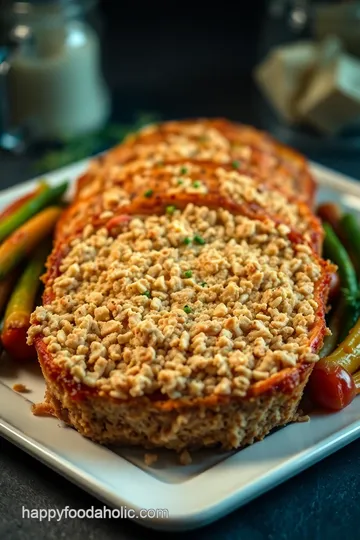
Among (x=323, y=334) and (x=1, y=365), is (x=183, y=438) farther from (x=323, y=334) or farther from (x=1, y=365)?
(x=1, y=365)

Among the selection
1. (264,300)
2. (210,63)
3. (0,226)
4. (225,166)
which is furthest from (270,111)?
(264,300)

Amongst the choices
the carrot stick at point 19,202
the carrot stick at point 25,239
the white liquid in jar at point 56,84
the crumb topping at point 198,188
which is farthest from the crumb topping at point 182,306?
the white liquid in jar at point 56,84

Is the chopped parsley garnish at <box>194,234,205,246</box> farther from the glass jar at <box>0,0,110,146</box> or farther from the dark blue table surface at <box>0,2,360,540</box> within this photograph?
the glass jar at <box>0,0,110,146</box>

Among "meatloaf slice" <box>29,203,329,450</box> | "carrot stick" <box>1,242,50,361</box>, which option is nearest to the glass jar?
"carrot stick" <box>1,242,50,361</box>

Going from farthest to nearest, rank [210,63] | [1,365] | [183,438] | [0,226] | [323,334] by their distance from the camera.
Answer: [210,63]
[0,226]
[1,365]
[323,334]
[183,438]

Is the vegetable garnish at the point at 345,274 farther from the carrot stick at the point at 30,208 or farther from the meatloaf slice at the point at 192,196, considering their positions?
the carrot stick at the point at 30,208

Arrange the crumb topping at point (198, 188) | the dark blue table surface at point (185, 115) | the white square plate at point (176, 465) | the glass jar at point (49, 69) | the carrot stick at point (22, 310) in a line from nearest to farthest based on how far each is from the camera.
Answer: the white square plate at point (176, 465), the dark blue table surface at point (185, 115), the carrot stick at point (22, 310), the crumb topping at point (198, 188), the glass jar at point (49, 69)
